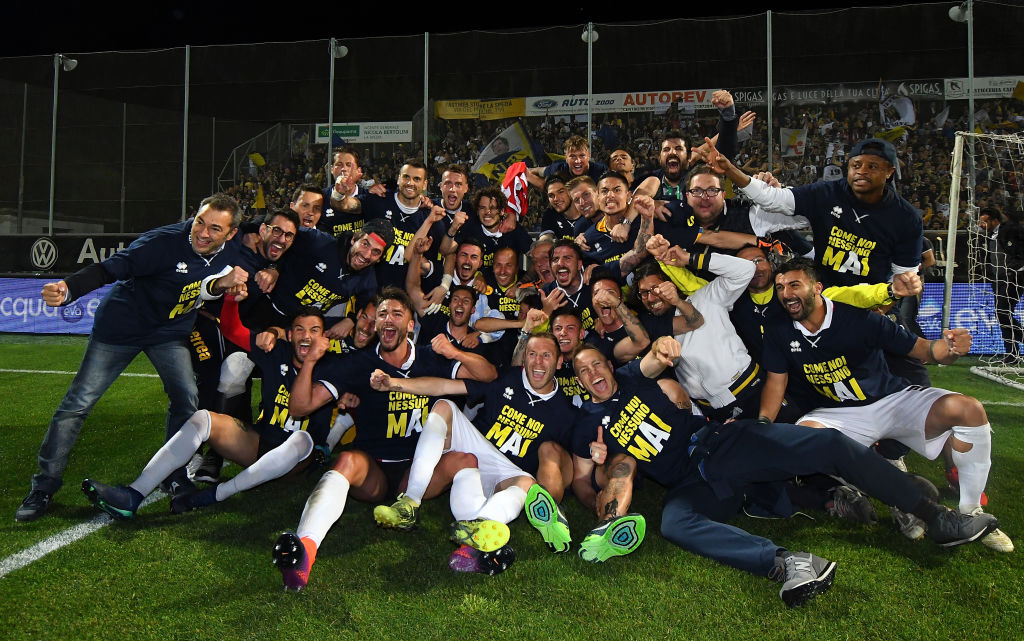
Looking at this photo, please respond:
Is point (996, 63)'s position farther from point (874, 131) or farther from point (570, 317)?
point (570, 317)

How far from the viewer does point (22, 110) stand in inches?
584

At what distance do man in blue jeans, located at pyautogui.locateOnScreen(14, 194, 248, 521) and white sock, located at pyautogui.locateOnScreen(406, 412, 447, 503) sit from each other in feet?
5.61

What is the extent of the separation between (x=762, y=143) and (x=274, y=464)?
10971 mm

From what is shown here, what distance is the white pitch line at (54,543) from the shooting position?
137 inches

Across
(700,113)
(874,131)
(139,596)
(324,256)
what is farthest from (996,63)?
(139,596)

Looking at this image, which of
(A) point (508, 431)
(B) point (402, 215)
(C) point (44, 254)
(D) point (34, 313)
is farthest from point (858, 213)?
(C) point (44, 254)

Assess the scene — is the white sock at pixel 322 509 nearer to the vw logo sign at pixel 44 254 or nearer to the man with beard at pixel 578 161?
the man with beard at pixel 578 161

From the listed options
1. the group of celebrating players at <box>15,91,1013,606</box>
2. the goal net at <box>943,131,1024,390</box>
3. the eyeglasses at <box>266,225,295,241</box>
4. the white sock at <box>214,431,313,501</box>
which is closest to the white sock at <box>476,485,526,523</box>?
the group of celebrating players at <box>15,91,1013,606</box>

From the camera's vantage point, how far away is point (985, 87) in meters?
12.5

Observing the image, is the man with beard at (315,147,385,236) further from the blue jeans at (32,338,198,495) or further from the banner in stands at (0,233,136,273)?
the banner in stands at (0,233,136,273)

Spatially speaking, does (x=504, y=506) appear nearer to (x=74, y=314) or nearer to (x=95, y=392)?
(x=95, y=392)

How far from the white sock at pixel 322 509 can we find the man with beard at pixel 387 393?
306 millimetres

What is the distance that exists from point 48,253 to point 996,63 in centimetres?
1847

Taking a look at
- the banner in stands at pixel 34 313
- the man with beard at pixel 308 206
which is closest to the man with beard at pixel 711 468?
the man with beard at pixel 308 206
